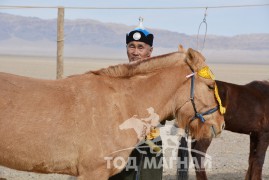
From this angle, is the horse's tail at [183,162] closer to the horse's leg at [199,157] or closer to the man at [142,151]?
the horse's leg at [199,157]

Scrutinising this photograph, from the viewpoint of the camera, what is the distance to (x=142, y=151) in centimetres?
457

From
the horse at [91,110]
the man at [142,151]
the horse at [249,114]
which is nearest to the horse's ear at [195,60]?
the horse at [91,110]

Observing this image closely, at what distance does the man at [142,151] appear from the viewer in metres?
4.57

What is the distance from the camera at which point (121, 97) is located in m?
3.79

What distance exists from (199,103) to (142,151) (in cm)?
102

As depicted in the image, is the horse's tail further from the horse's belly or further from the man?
the horse's belly

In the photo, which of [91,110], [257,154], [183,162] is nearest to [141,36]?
[91,110]

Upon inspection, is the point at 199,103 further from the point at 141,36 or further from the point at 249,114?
the point at 249,114

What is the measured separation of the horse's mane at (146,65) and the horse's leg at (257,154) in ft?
9.80

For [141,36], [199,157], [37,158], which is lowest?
[199,157]

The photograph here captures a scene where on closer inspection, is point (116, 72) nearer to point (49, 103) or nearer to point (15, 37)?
point (49, 103)

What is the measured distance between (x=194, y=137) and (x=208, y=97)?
407 mm

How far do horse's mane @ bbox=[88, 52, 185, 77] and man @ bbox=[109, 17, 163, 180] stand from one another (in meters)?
0.80

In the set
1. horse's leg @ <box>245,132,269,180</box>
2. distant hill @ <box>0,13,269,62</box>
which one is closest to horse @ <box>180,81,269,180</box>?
horse's leg @ <box>245,132,269,180</box>
